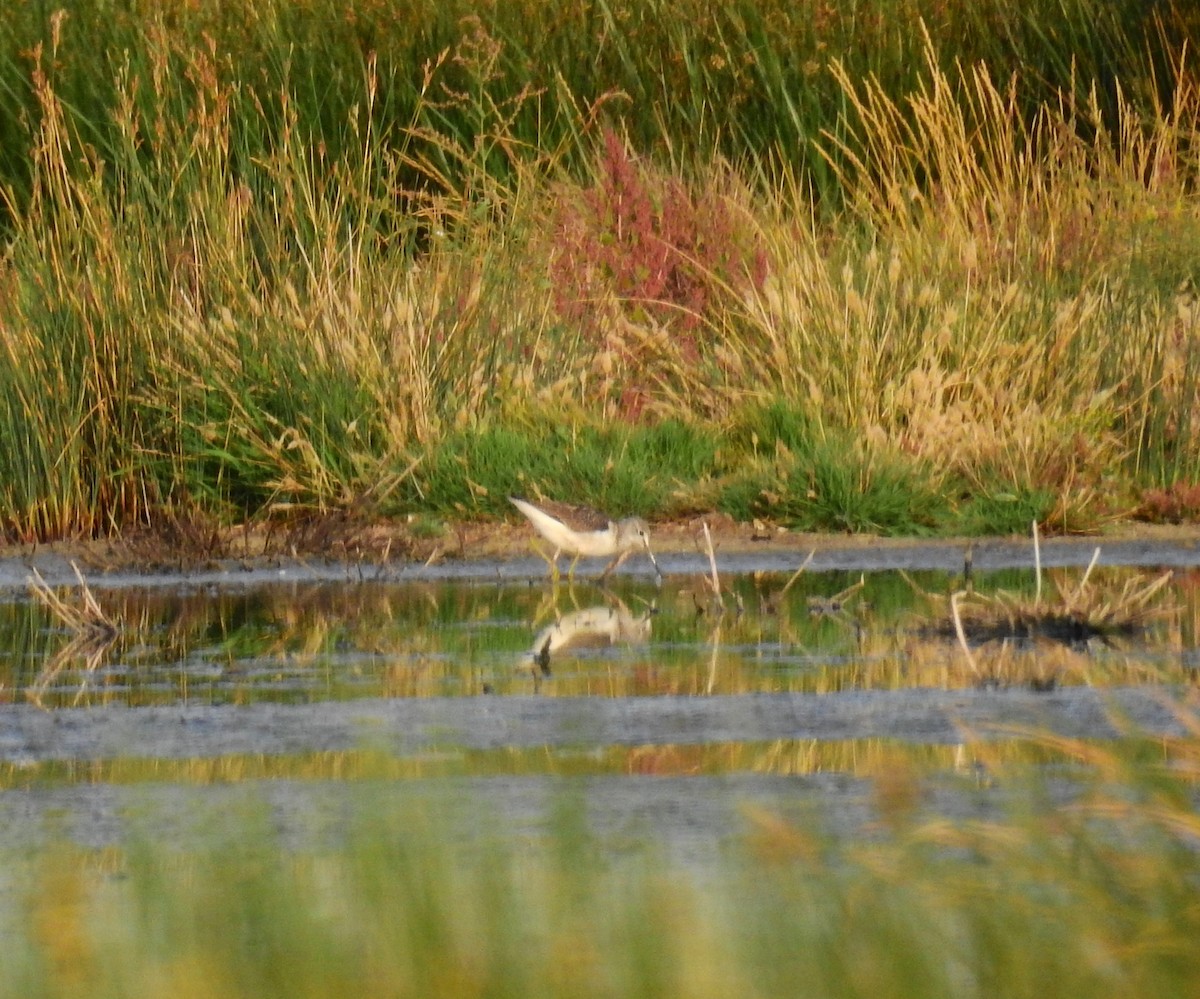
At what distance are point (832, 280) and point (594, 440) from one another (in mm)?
1853

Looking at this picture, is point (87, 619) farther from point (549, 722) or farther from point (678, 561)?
point (678, 561)

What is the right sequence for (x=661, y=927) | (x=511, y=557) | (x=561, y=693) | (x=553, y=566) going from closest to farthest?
(x=661, y=927)
(x=561, y=693)
(x=553, y=566)
(x=511, y=557)

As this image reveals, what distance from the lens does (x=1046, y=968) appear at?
374cm

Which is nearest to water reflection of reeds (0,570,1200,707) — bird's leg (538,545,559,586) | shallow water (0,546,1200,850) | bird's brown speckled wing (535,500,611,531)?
shallow water (0,546,1200,850)

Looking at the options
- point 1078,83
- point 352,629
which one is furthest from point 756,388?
point 1078,83

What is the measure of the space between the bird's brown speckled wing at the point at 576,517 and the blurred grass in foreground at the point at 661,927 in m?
5.44

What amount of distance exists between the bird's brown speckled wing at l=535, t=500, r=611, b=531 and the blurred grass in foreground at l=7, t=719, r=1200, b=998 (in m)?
5.44

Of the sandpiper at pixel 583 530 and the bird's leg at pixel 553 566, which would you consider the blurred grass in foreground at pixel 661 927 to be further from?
the bird's leg at pixel 553 566

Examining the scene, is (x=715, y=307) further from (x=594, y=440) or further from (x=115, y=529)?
(x=115, y=529)

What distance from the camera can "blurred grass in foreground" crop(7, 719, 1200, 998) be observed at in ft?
12.1

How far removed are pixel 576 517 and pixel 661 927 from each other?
630 centimetres

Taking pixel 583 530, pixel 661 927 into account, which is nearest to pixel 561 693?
pixel 583 530

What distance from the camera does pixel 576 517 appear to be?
398 inches

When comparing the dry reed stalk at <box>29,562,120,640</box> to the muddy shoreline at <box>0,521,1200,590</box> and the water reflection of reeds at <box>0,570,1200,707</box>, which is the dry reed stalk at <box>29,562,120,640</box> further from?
the muddy shoreline at <box>0,521,1200,590</box>
